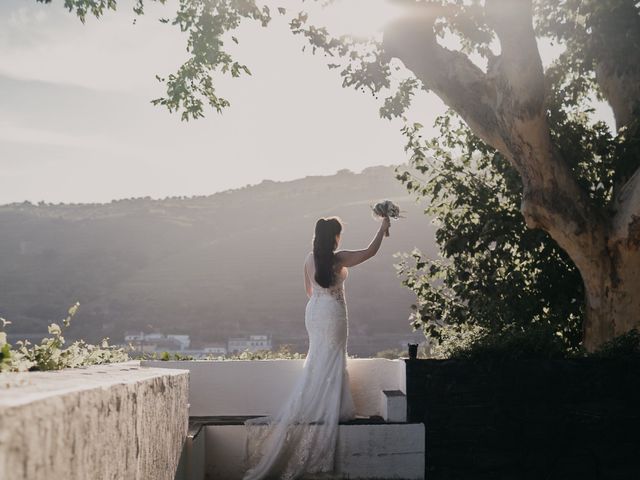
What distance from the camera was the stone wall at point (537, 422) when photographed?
6145 millimetres

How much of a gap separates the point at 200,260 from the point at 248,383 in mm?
56005

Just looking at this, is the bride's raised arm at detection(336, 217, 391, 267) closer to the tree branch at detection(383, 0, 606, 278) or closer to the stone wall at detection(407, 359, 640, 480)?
the stone wall at detection(407, 359, 640, 480)

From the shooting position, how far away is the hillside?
52.3 meters

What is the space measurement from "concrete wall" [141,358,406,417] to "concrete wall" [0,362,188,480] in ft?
12.3

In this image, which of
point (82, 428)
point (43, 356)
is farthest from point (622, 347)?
point (82, 428)

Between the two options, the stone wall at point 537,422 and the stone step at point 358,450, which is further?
the stone step at point 358,450

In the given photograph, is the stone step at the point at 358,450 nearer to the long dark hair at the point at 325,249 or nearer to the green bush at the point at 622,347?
the long dark hair at the point at 325,249

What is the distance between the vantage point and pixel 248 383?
771cm

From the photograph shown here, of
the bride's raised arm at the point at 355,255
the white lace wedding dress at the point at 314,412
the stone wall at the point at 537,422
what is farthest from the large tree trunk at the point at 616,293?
the white lace wedding dress at the point at 314,412

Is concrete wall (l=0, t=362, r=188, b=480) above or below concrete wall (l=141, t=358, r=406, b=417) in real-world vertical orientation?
above

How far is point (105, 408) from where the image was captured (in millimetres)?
2537

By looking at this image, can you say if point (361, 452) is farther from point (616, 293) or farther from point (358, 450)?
point (616, 293)

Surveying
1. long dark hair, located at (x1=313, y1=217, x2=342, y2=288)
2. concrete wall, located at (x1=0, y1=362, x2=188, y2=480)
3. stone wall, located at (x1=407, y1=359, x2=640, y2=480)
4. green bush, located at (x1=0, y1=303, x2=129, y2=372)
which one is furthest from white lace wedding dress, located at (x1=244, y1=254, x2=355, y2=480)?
concrete wall, located at (x1=0, y1=362, x2=188, y2=480)

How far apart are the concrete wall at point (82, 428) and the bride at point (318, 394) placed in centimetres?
258
